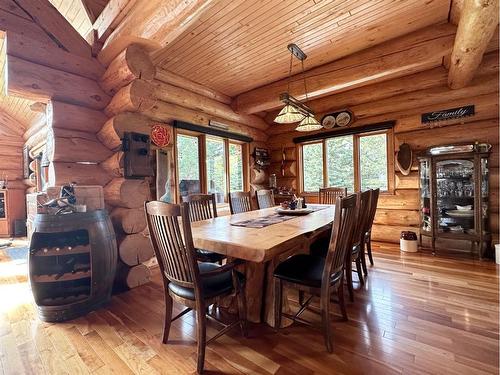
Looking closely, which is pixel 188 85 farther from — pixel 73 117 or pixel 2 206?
pixel 2 206

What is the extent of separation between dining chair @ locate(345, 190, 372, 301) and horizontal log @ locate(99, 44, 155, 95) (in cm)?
241

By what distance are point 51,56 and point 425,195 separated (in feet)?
16.4

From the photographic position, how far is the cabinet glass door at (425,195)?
359cm

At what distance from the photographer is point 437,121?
12.1 ft

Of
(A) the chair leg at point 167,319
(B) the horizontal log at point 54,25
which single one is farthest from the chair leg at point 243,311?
(B) the horizontal log at point 54,25

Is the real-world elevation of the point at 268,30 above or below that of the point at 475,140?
above

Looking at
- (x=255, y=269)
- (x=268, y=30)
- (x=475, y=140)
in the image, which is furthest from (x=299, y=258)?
(x=475, y=140)

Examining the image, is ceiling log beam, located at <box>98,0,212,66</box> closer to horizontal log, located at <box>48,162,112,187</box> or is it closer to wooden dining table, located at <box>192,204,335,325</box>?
horizontal log, located at <box>48,162,112,187</box>

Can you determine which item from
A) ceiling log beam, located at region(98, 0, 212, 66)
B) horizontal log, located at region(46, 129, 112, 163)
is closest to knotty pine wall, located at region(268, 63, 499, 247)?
ceiling log beam, located at region(98, 0, 212, 66)

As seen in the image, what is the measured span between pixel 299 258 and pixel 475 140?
3.41m

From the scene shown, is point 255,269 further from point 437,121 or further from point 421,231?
point 437,121

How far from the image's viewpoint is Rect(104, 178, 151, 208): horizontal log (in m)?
2.51

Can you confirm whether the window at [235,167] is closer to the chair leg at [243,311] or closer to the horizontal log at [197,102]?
the horizontal log at [197,102]

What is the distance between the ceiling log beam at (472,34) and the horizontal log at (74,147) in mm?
3562
